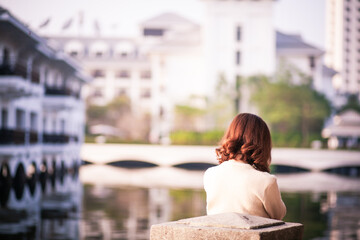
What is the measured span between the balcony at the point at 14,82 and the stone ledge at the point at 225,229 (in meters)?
20.2

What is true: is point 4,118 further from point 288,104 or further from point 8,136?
point 288,104

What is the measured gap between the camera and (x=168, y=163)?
5678 centimetres

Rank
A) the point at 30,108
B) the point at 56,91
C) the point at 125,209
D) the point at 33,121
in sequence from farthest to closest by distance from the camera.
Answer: the point at 56,91, the point at 33,121, the point at 30,108, the point at 125,209

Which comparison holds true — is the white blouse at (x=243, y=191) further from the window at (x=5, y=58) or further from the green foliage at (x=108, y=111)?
the green foliage at (x=108, y=111)

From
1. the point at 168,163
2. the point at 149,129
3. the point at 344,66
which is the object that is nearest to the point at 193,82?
the point at 149,129

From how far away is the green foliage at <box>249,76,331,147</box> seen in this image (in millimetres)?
62250

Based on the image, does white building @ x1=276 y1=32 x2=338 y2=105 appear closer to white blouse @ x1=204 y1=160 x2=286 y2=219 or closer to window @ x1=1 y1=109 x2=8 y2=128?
window @ x1=1 y1=109 x2=8 y2=128

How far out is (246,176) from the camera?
394cm

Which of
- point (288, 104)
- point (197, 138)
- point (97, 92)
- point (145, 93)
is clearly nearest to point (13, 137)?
point (197, 138)

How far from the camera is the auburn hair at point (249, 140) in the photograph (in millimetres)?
3910

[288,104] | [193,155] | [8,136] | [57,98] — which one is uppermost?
[288,104]

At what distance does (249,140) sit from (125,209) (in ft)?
64.8

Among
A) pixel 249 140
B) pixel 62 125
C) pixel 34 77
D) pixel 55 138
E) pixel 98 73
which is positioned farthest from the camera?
pixel 98 73

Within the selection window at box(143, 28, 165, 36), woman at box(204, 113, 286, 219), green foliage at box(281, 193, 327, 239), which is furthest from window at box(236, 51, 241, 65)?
woman at box(204, 113, 286, 219)
